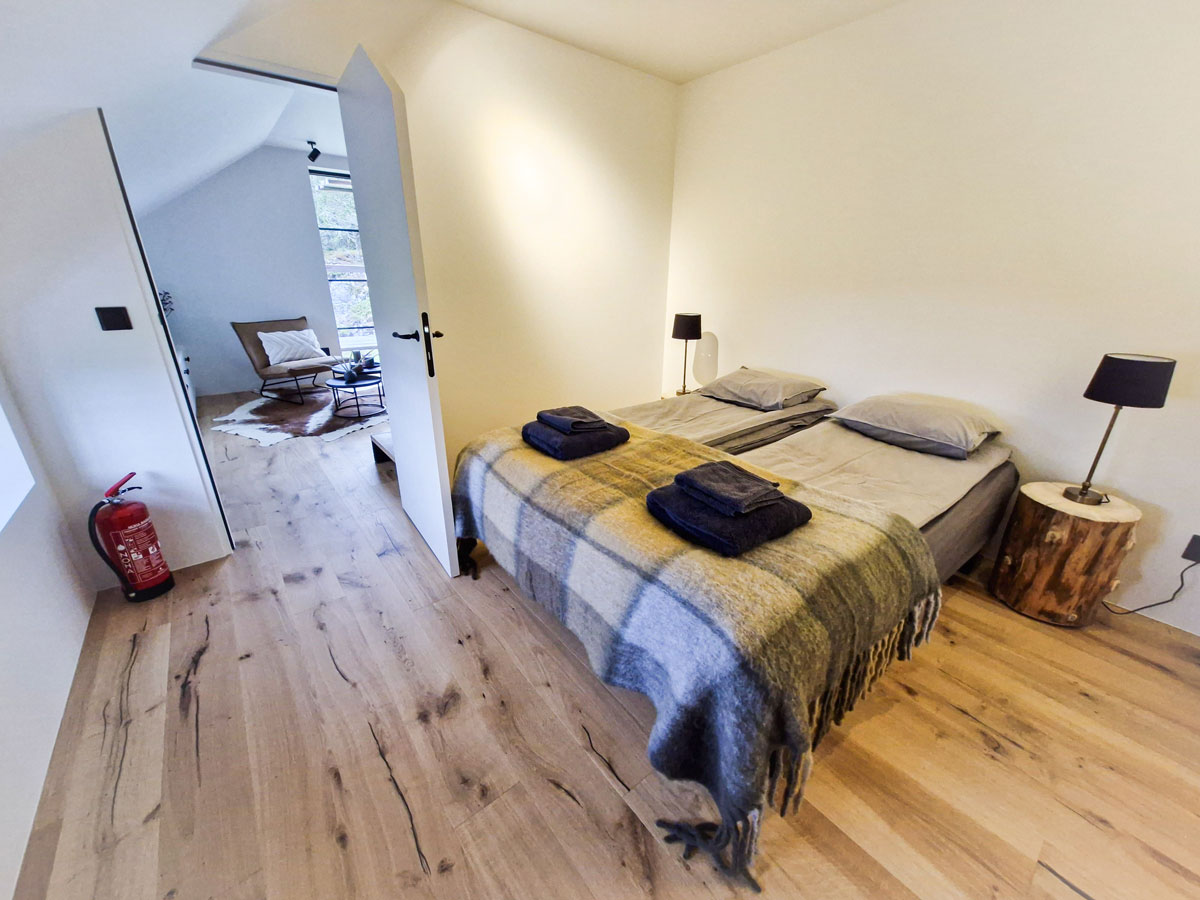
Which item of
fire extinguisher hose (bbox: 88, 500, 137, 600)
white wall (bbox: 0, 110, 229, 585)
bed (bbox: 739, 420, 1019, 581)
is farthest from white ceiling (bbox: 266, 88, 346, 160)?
bed (bbox: 739, 420, 1019, 581)

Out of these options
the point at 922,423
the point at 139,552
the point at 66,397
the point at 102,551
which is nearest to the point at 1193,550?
the point at 922,423

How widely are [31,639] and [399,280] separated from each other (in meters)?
1.59

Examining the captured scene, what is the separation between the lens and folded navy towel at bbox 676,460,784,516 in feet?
4.24

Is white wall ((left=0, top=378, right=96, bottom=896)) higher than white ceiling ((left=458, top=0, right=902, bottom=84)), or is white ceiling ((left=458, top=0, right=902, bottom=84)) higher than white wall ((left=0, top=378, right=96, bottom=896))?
white ceiling ((left=458, top=0, right=902, bottom=84))

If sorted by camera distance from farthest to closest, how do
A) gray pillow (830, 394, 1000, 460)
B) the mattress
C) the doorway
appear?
the mattress → the doorway → gray pillow (830, 394, 1000, 460)

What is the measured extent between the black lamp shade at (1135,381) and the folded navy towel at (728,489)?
129 cm

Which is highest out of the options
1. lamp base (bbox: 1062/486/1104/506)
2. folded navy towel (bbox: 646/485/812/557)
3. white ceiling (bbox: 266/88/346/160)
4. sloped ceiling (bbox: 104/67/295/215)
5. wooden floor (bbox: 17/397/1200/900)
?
white ceiling (bbox: 266/88/346/160)

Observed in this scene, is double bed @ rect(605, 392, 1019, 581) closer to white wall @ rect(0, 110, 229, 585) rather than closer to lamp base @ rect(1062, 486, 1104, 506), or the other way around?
lamp base @ rect(1062, 486, 1104, 506)

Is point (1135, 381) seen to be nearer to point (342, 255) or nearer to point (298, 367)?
point (298, 367)

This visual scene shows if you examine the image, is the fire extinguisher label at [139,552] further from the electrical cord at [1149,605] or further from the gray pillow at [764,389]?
the electrical cord at [1149,605]

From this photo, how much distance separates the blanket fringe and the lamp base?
3.03 feet

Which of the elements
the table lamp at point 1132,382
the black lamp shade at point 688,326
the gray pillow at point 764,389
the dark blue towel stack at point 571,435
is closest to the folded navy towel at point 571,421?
the dark blue towel stack at point 571,435

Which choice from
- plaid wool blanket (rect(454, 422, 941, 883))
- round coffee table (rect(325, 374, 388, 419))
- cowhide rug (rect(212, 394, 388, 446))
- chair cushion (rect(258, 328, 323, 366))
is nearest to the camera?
plaid wool blanket (rect(454, 422, 941, 883))

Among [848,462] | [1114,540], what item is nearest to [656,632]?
[848,462]
